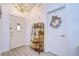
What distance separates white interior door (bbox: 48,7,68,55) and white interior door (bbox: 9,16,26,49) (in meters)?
0.47

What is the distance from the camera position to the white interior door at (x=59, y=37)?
1.98 m

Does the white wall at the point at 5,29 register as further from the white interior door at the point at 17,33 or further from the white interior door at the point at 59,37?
the white interior door at the point at 59,37

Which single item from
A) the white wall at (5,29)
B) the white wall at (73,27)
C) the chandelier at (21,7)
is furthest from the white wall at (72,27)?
the white wall at (5,29)

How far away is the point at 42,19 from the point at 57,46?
52 cm

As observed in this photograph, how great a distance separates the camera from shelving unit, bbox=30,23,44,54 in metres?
2.08

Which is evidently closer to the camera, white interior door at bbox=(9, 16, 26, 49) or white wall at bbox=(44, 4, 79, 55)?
→ white wall at bbox=(44, 4, 79, 55)

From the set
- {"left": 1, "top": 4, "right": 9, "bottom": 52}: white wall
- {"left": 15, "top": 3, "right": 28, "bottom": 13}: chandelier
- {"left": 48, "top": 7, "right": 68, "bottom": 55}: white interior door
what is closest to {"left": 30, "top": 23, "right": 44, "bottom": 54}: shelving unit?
{"left": 48, "top": 7, "right": 68, "bottom": 55}: white interior door

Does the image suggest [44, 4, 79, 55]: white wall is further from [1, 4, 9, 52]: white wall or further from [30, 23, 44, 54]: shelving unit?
[1, 4, 9, 52]: white wall

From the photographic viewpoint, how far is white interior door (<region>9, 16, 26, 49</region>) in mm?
2089

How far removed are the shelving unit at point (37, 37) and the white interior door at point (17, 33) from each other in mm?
174

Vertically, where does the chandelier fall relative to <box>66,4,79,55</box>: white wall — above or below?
above

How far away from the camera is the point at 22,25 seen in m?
2.12

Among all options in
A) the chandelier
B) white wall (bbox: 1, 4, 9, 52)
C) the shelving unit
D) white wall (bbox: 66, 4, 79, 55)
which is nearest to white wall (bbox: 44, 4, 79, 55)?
white wall (bbox: 66, 4, 79, 55)

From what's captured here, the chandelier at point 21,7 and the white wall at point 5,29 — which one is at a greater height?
the chandelier at point 21,7
